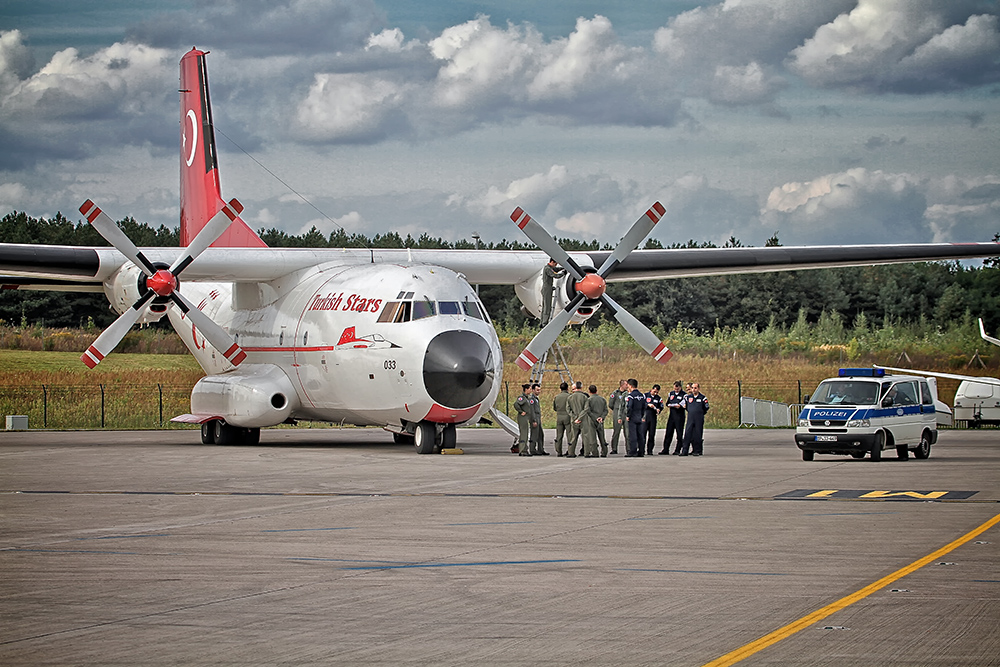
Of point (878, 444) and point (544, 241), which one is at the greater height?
point (544, 241)

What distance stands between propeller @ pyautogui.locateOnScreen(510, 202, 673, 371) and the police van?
3587mm

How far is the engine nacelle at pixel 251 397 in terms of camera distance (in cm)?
2592

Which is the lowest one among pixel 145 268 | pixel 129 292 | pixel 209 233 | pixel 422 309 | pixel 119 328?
pixel 119 328

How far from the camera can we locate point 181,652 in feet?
22.4

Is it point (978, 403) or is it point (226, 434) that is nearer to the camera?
point (226, 434)

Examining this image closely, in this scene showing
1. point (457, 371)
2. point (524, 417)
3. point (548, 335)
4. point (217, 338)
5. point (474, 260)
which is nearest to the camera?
point (457, 371)

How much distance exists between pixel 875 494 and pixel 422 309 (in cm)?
1019

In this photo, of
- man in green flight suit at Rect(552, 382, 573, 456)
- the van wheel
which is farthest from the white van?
man in green flight suit at Rect(552, 382, 573, 456)

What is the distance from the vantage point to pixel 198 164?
1286 inches

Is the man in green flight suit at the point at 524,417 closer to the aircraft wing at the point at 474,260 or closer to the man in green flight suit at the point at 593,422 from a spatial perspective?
the man in green flight suit at the point at 593,422

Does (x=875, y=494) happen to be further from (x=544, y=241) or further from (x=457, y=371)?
(x=544, y=241)

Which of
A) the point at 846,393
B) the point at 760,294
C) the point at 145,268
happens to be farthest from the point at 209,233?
the point at 760,294

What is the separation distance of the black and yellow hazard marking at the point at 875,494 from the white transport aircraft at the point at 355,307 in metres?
7.94

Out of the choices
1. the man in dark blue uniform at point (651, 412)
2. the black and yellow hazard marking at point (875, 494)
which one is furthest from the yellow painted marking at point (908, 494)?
the man in dark blue uniform at point (651, 412)
